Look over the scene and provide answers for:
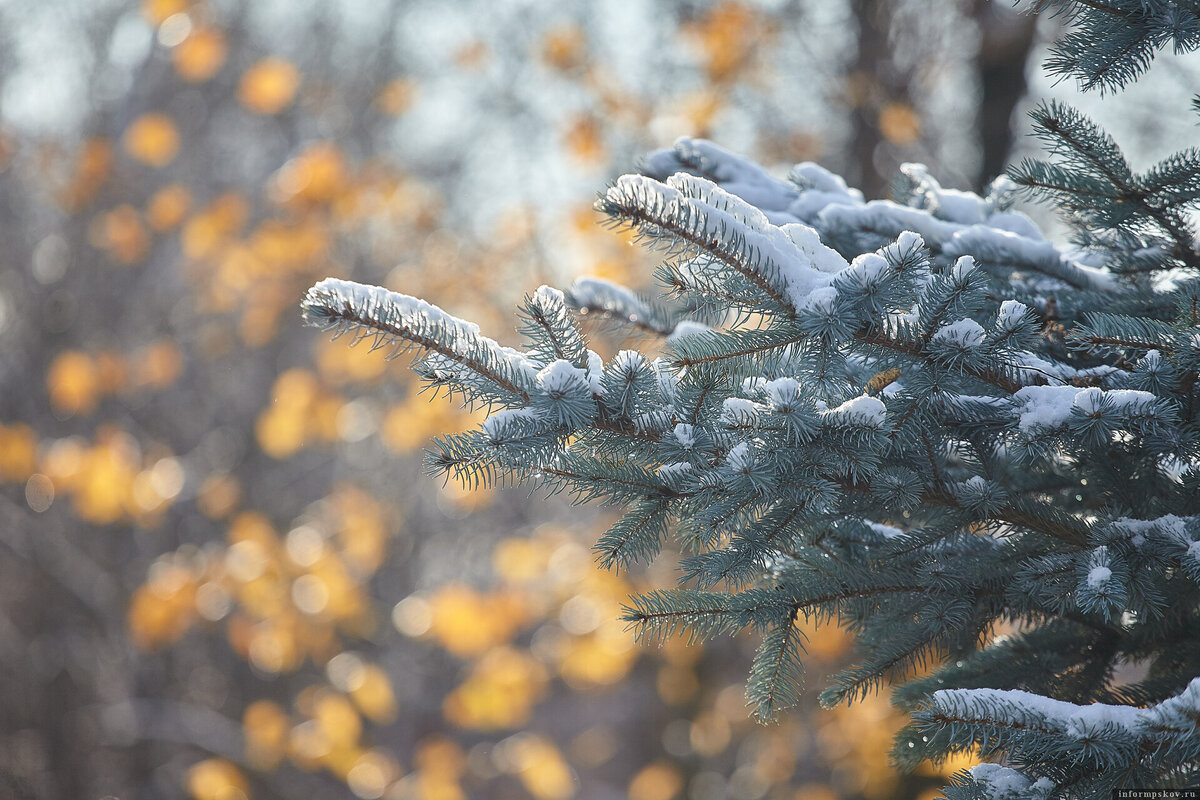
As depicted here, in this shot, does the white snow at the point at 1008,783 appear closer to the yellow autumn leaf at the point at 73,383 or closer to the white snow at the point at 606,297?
the white snow at the point at 606,297

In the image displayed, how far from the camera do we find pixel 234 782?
16.8 ft

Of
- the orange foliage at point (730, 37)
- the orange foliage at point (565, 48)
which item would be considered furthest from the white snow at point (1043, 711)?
the orange foliage at point (565, 48)

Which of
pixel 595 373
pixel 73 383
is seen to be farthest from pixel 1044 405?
pixel 73 383

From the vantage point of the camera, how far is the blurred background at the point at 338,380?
15.6 feet

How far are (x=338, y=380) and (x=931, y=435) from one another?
234 inches

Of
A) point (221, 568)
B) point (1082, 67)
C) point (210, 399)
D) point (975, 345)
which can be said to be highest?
point (210, 399)

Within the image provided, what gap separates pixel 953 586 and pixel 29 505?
6403mm

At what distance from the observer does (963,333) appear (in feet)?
3.22

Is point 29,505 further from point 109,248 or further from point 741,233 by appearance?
point 741,233

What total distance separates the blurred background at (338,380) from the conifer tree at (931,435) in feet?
10.1

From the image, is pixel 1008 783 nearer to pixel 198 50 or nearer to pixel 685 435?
pixel 685 435

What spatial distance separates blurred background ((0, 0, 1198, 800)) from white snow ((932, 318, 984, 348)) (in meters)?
3.59

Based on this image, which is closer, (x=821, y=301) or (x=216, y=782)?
(x=821, y=301)

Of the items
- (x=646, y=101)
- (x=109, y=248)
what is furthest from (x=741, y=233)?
(x=109, y=248)
